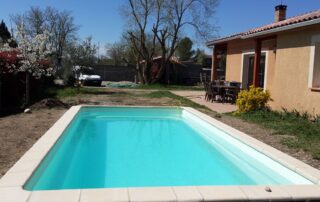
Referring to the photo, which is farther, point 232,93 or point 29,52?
point 232,93

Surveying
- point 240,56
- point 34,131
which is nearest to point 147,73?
point 240,56

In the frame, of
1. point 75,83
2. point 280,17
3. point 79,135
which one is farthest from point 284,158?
point 75,83

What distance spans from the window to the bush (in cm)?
208

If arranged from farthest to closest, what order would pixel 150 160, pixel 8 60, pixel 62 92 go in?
pixel 62 92 → pixel 8 60 → pixel 150 160

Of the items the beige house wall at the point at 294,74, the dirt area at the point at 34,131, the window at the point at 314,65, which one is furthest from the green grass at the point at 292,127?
the window at the point at 314,65

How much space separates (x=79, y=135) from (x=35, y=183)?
4581mm

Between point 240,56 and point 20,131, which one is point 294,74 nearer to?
point 240,56

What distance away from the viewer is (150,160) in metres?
7.58

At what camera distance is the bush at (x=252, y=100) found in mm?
12828

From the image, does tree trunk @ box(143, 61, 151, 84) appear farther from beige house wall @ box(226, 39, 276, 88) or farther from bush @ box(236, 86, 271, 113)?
bush @ box(236, 86, 271, 113)

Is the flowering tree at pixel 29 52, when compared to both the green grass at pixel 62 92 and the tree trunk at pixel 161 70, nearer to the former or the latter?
the green grass at pixel 62 92

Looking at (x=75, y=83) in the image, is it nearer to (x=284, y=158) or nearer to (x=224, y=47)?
(x=224, y=47)

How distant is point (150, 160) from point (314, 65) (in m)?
6.39

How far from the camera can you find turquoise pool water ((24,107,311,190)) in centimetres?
604
